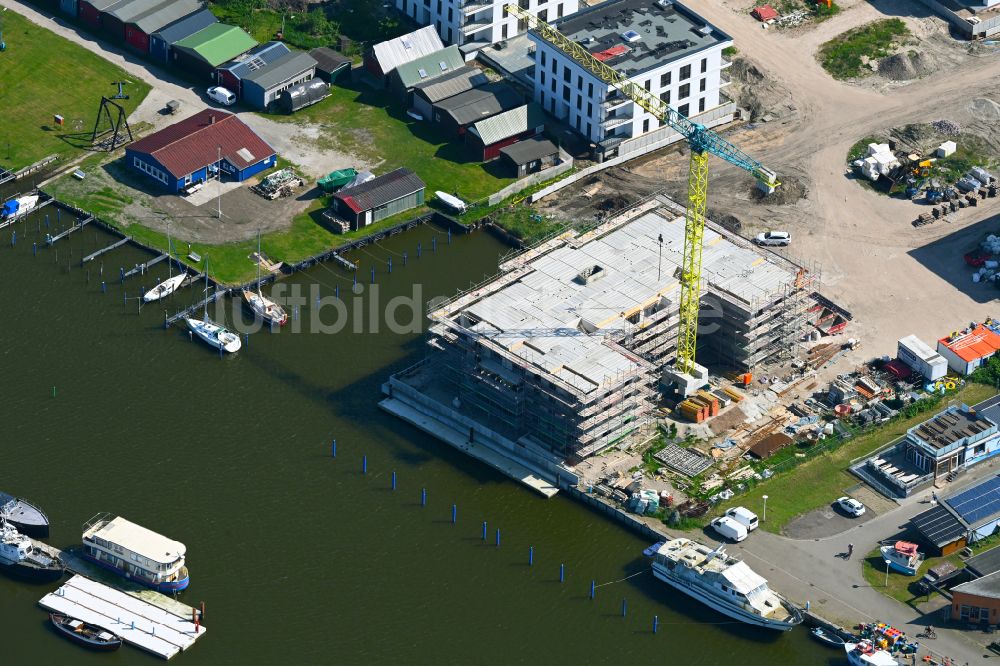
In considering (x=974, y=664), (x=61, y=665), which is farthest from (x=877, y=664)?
(x=61, y=665)

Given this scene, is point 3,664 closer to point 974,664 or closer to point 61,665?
point 61,665

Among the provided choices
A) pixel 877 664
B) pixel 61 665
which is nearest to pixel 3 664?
pixel 61 665

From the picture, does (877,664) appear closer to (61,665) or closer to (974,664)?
(974,664)

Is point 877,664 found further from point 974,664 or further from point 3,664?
point 3,664
